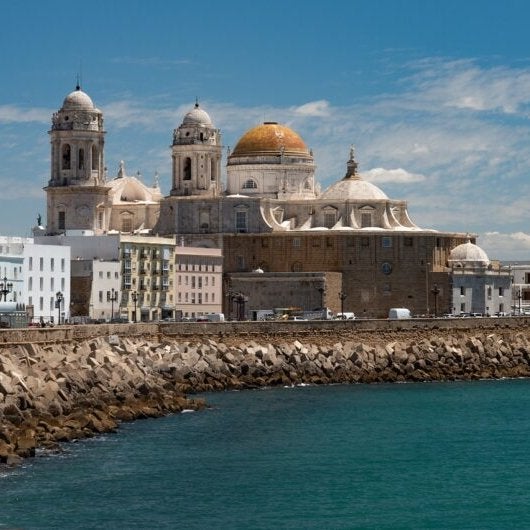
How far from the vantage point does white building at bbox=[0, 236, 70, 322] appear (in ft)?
267

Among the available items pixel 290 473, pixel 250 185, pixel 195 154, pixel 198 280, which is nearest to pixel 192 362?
pixel 290 473

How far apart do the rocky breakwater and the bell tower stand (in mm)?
45093

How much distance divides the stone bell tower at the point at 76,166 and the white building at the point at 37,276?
56.1 feet

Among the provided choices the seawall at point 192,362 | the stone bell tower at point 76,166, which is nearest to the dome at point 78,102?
the stone bell tower at point 76,166

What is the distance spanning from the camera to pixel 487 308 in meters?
108

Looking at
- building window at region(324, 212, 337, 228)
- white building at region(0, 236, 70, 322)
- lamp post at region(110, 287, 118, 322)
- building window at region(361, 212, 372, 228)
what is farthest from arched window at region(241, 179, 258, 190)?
white building at region(0, 236, 70, 322)

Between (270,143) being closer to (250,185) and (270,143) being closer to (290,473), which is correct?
(250,185)

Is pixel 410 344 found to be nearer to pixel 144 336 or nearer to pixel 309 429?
pixel 144 336

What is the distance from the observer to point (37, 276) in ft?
278

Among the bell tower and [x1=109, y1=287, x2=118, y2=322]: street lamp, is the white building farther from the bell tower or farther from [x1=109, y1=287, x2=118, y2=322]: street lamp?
the bell tower

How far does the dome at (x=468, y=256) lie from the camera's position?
108 m

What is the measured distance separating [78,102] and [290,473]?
63.7 m

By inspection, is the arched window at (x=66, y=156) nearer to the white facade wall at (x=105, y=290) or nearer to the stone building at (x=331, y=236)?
the stone building at (x=331, y=236)

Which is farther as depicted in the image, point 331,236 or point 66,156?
point 331,236
